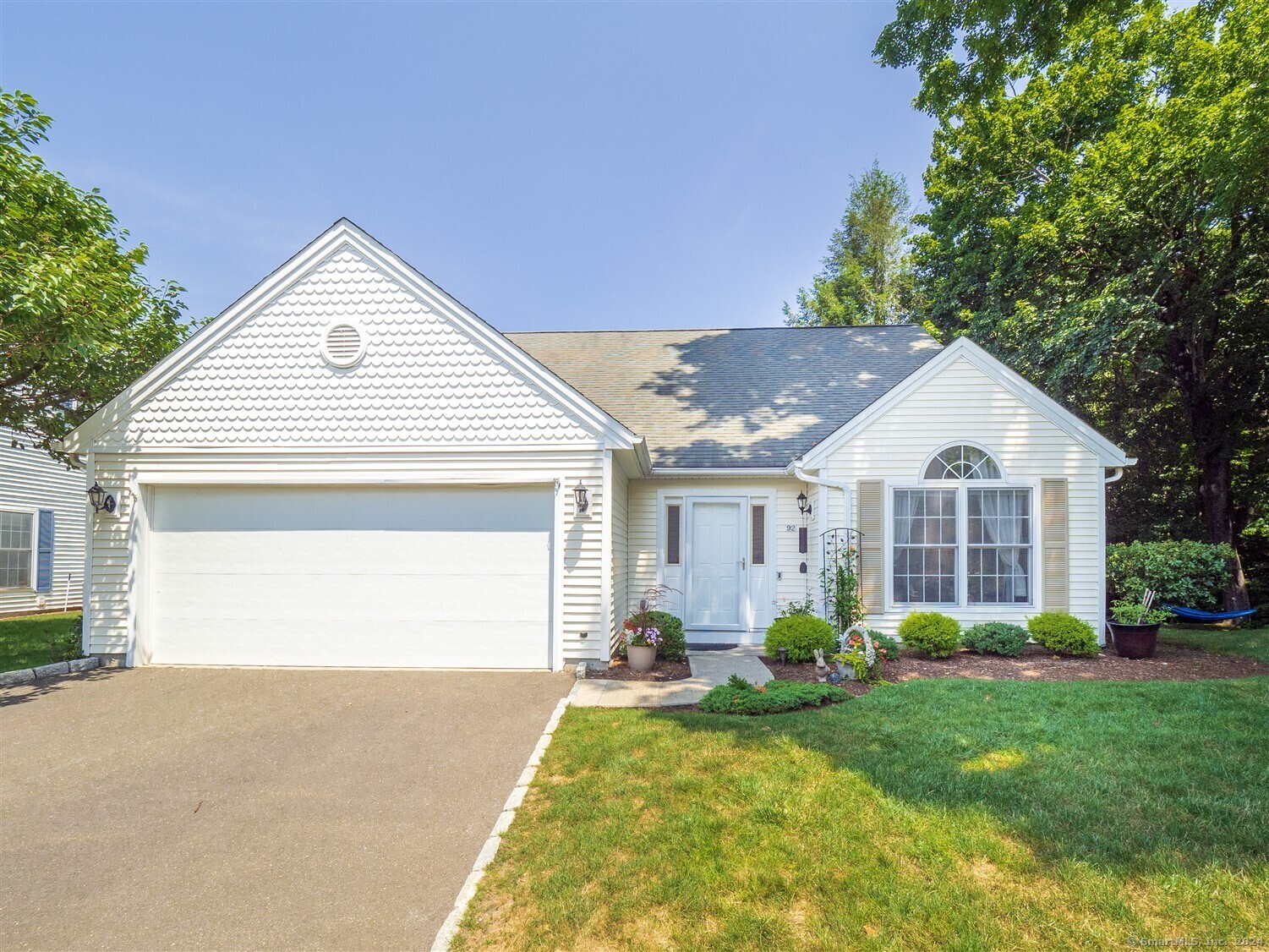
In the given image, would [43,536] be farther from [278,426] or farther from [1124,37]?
[1124,37]

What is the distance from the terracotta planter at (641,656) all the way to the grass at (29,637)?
8.03 m

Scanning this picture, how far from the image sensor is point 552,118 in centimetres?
1166

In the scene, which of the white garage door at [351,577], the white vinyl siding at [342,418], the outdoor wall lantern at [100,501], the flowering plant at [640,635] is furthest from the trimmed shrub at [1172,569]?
the outdoor wall lantern at [100,501]

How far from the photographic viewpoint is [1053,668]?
25.6ft

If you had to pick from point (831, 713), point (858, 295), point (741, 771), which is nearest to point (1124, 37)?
point (858, 295)

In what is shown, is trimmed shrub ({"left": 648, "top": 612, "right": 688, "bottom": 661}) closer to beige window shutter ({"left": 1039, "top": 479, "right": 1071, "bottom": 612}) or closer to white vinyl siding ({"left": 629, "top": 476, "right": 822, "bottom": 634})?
white vinyl siding ({"left": 629, "top": 476, "right": 822, "bottom": 634})

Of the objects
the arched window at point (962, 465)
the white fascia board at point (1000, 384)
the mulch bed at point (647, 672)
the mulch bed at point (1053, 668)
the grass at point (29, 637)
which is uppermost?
the white fascia board at point (1000, 384)

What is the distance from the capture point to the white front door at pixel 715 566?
10039 mm

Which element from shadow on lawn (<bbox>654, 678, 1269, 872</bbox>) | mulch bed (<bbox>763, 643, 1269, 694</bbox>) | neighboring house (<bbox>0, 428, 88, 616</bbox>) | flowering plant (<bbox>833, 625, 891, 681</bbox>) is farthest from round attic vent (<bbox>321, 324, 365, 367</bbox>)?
neighboring house (<bbox>0, 428, 88, 616</bbox>)

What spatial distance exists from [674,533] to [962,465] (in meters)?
4.61

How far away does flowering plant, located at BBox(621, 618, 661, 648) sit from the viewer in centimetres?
798

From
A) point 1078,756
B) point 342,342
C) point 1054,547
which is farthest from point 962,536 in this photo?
point 342,342

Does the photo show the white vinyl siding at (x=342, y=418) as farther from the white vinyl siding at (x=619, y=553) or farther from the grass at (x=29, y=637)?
the grass at (x=29, y=637)

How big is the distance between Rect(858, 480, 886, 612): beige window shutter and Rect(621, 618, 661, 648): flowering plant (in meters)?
3.23
